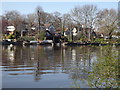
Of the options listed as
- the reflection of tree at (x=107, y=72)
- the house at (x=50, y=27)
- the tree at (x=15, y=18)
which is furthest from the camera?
the house at (x=50, y=27)

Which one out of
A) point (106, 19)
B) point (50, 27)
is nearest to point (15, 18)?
point (50, 27)

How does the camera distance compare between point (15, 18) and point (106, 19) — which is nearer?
point (106, 19)

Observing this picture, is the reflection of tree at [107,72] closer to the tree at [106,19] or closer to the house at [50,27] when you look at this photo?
the tree at [106,19]

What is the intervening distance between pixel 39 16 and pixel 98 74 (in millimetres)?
52147

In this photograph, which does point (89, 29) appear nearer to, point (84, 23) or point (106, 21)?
point (84, 23)

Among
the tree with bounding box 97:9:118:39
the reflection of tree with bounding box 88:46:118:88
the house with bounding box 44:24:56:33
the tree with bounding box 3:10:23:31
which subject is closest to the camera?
the reflection of tree with bounding box 88:46:118:88

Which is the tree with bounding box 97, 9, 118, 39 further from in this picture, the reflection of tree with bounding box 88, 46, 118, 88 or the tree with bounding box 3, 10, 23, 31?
the reflection of tree with bounding box 88, 46, 118, 88

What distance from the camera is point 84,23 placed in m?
57.3

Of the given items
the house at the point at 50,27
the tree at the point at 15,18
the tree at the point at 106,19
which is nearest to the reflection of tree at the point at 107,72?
the tree at the point at 106,19

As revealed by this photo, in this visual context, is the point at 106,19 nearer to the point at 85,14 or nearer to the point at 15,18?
the point at 85,14

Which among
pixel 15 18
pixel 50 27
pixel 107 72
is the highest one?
pixel 15 18

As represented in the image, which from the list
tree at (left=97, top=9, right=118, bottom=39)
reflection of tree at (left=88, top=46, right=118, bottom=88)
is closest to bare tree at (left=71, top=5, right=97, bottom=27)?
tree at (left=97, top=9, right=118, bottom=39)

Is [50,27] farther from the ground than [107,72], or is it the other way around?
[50,27]

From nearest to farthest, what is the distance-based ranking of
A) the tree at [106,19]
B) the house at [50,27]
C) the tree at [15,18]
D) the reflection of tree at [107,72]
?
1. the reflection of tree at [107,72]
2. the tree at [106,19]
3. the tree at [15,18]
4. the house at [50,27]
